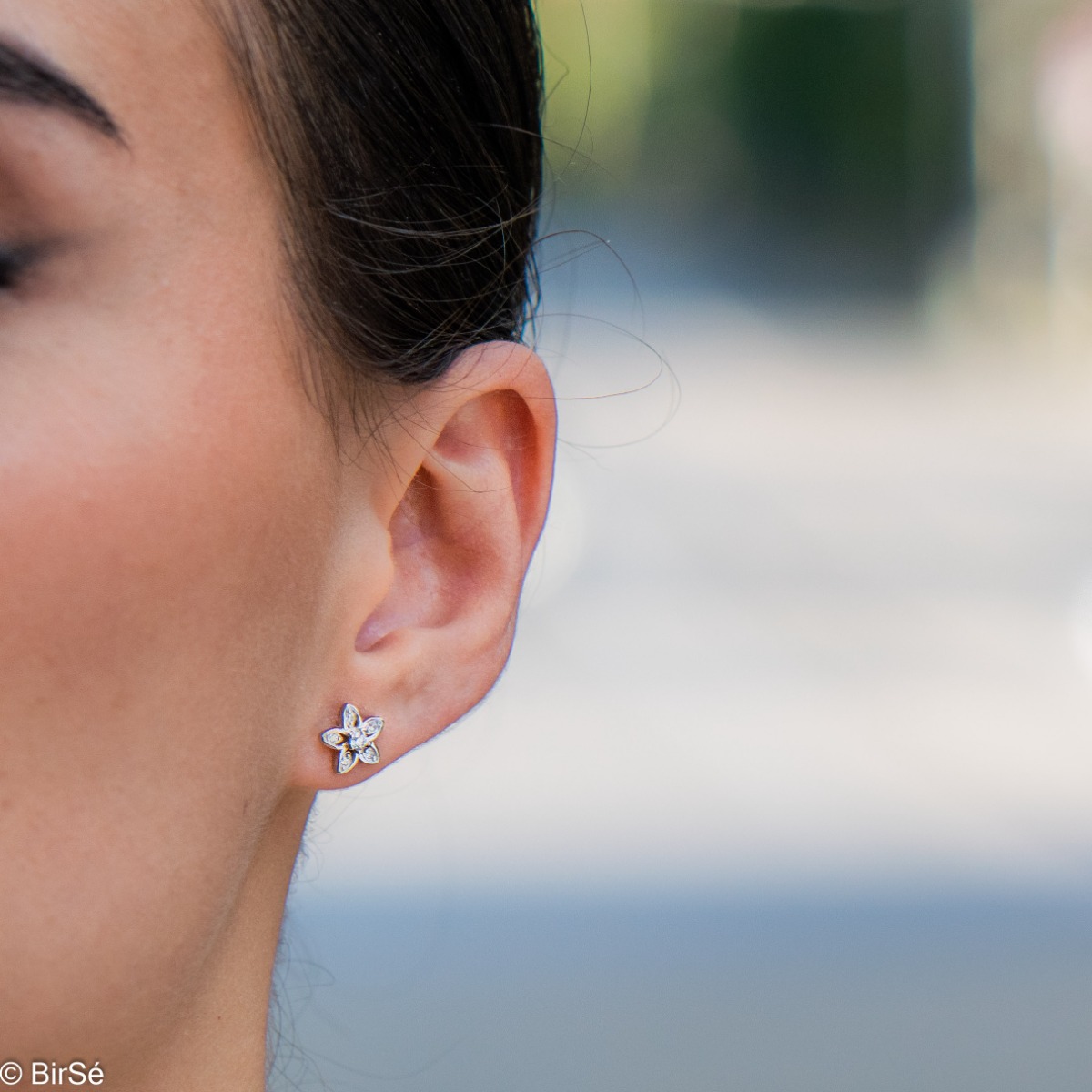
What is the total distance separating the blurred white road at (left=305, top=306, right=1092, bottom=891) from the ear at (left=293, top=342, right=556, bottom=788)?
0.66 m

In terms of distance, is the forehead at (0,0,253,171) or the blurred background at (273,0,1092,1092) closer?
the forehead at (0,0,253,171)

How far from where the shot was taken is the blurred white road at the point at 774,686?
4.17 meters

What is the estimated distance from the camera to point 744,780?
4543mm

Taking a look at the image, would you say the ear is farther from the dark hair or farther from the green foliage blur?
the green foliage blur

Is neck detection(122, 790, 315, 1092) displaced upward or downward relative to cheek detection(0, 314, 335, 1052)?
downward

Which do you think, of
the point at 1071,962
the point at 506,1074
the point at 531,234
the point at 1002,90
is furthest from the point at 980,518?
the point at 1002,90

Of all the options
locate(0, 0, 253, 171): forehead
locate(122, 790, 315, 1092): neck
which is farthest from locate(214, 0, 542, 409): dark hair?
locate(122, 790, 315, 1092): neck

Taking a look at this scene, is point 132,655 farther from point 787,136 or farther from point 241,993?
point 787,136

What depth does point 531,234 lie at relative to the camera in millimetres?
1487

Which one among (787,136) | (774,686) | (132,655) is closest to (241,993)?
(132,655)

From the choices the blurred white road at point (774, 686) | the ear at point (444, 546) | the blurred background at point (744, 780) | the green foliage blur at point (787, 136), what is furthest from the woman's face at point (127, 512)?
the green foliage blur at point (787, 136)

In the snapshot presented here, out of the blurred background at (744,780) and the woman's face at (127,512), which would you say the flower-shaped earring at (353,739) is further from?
the blurred background at (744,780)

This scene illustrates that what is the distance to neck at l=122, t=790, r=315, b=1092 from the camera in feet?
3.74

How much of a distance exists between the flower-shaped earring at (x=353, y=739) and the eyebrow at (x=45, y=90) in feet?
1.51
